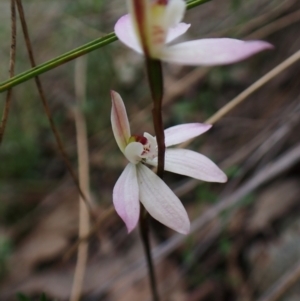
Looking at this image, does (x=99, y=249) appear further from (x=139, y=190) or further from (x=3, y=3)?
(x=3, y=3)

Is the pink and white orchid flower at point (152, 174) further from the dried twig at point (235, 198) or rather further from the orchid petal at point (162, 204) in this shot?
the dried twig at point (235, 198)

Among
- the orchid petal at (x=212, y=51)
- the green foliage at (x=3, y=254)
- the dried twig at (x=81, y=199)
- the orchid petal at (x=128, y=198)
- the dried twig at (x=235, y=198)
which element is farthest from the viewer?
the green foliage at (x=3, y=254)

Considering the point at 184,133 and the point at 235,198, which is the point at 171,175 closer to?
the point at 235,198

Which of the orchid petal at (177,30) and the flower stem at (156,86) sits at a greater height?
the orchid petal at (177,30)

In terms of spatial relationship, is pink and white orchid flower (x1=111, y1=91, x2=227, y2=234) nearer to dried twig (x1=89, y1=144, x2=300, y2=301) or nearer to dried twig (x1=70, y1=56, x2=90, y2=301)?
dried twig (x1=70, y1=56, x2=90, y2=301)

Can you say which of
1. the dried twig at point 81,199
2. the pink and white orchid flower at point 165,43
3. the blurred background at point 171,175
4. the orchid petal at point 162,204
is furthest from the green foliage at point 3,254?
the pink and white orchid flower at point 165,43

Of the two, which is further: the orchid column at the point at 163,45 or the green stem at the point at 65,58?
the green stem at the point at 65,58
